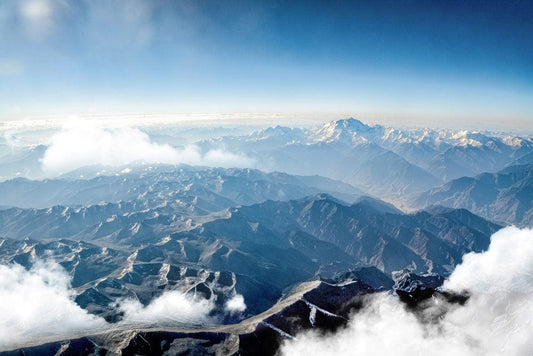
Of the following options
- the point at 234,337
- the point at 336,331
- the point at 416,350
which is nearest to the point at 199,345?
the point at 234,337

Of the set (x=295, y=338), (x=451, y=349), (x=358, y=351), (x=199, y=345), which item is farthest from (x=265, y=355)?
(x=451, y=349)

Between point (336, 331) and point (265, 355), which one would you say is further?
point (336, 331)

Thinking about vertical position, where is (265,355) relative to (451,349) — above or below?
above

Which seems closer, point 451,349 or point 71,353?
Answer: point 71,353

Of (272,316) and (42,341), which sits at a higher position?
(272,316)

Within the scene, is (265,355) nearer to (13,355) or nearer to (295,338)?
(295,338)

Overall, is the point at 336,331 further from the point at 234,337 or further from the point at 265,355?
the point at 234,337

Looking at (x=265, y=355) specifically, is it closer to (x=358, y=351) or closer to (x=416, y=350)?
(x=358, y=351)

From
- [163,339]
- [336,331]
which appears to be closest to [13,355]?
[163,339]

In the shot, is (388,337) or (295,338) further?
(388,337)
